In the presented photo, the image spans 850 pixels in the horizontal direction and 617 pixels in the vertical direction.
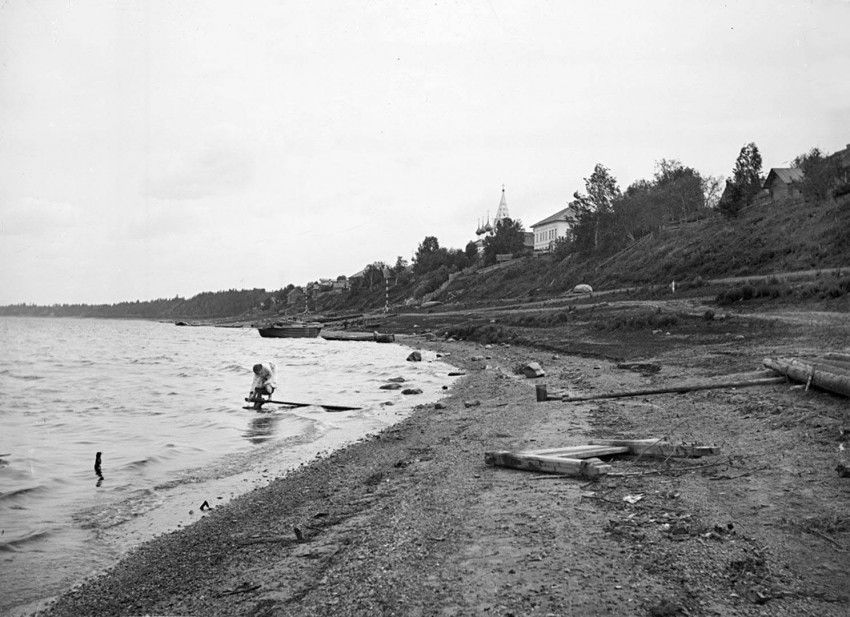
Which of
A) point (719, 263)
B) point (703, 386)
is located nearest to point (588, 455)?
point (703, 386)

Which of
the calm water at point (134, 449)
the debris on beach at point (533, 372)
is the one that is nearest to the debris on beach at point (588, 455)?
the calm water at point (134, 449)

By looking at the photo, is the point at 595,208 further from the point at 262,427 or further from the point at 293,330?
the point at 262,427

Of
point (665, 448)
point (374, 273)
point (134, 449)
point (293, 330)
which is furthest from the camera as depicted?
point (374, 273)

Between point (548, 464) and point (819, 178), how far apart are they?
177 ft

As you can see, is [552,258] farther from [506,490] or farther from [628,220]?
[506,490]

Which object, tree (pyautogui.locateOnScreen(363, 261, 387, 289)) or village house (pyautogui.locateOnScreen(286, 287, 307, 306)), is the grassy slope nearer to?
tree (pyautogui.locateOnScreen(363, 261, 387, 289))

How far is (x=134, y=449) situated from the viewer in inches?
514

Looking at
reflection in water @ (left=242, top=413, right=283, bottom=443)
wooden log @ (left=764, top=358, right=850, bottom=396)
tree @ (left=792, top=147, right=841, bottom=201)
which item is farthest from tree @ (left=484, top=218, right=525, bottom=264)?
wooden log @ (left=764, top=358, right=850, bottom=396)

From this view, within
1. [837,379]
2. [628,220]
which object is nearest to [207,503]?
[837,379]

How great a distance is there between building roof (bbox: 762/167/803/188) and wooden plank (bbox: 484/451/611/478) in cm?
6684

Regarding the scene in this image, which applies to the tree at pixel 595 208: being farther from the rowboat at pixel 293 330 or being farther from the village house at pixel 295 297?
the village house at pixel 295 297

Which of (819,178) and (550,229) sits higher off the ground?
(550,229)

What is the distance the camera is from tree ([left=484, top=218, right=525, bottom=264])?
10406 centimetres

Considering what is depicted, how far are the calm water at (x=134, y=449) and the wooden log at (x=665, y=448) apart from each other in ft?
18.2
